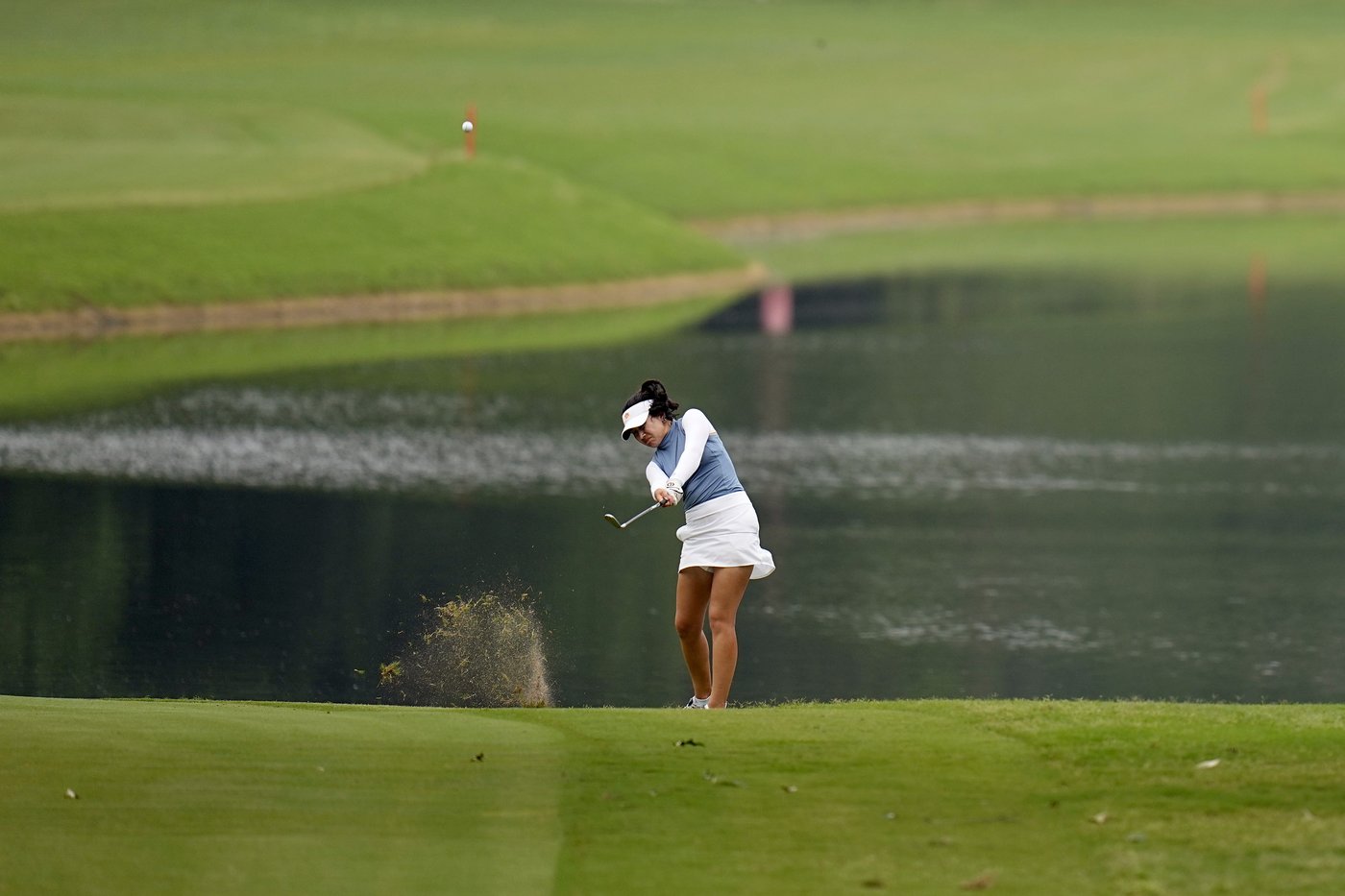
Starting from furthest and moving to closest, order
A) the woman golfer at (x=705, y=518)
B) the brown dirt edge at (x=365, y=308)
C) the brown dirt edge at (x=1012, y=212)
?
1. the brown dirt edge at (x=1012, y=212)
2. the brown dirt edge at (x=365, y=308)
3. the woman golfer at (x=705, y=518)

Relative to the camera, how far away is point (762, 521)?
2586cm

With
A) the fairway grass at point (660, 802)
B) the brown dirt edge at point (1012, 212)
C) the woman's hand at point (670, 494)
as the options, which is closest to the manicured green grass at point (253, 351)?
the woman's hand at point (670, 494)

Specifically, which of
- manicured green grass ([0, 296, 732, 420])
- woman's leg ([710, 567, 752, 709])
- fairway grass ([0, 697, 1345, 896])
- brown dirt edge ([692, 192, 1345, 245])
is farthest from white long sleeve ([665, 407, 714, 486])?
brown dirt edge ([692, 192, 1345, 245])

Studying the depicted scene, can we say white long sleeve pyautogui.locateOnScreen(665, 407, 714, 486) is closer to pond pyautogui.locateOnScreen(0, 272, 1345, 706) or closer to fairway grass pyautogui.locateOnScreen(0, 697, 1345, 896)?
fairway grass pyautogui.locateOnScreen(0, 697, 1345, 896)

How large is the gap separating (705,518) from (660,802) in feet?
9.99

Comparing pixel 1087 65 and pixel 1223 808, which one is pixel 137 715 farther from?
pixel 1087 65

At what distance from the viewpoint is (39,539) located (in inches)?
932

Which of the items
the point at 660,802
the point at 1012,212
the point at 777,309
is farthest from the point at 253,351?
the point at 1012,212

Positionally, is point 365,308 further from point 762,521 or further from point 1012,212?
point 1012,212

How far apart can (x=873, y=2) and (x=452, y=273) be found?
104176 mm

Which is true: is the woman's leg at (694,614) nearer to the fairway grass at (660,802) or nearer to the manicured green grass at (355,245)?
the fairway grass at (660,802)

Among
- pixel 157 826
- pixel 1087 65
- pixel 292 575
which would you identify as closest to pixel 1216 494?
pixel 292 575

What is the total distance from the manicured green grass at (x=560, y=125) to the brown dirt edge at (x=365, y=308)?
0.51 m

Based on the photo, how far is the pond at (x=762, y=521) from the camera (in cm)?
1825
